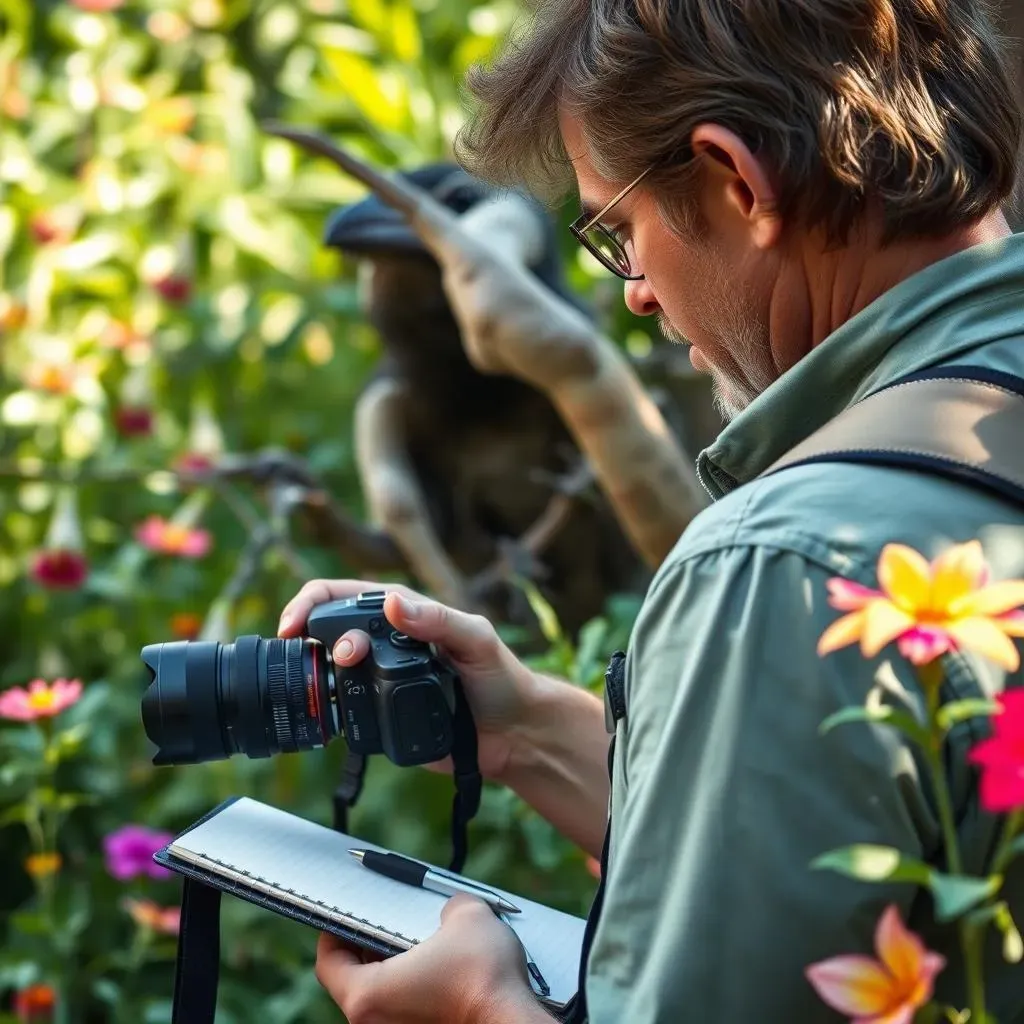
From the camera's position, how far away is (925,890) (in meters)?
0.97

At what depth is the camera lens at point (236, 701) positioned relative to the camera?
4.92 ft

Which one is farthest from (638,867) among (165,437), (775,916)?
(165,437)

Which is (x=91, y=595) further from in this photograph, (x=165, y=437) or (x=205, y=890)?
(x=205, y=890)

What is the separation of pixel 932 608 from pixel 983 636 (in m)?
0.03

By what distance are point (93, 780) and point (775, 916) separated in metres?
2.53

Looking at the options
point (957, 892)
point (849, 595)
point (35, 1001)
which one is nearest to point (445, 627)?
point (849, 595)

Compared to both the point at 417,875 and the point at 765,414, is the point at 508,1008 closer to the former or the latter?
the point at 417,875

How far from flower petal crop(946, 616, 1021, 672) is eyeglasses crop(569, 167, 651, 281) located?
582mm

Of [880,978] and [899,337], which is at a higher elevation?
[899,337]

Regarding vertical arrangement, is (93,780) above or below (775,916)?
below

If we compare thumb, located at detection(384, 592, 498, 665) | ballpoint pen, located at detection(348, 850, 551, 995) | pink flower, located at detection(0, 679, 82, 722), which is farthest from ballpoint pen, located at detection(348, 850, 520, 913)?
pink flower, located at detection(0, 679, 82, 722)

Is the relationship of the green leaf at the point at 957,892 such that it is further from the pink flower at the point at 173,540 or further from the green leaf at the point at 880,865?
the pink flower at the point at 173,540

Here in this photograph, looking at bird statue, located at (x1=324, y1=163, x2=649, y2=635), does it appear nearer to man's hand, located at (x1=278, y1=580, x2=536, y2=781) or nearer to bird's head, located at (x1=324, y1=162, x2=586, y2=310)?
bird's head, located at (x1=324, y1=162, x2=586, y2=310)

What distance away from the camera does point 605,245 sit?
1.32 meters
